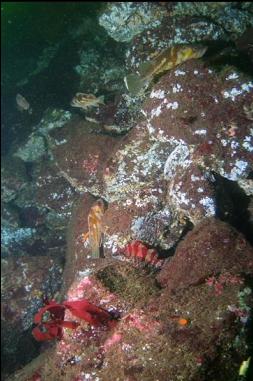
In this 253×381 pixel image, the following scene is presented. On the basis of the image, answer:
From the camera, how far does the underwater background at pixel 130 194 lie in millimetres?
3473

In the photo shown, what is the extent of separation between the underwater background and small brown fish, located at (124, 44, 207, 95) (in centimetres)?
2

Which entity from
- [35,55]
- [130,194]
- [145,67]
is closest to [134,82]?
[145,67]

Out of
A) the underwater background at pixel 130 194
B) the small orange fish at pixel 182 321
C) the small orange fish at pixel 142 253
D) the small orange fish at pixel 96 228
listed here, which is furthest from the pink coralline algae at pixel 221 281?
the small orange fish at pixel 96 228

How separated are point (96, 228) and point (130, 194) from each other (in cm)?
89

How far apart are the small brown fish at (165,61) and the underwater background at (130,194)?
0.08 ft

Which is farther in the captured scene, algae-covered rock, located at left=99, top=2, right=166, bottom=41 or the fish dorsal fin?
algae-covered rock, located at left=99, top=2, right=166, bottom=41

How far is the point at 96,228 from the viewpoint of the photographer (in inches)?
243

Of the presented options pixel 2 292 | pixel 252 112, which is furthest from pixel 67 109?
pixel 252 112

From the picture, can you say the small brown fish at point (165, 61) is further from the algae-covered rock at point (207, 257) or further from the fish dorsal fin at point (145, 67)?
the algae-covered rock at point (207, 257)

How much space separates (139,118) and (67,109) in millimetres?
3370

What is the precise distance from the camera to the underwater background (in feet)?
11.4

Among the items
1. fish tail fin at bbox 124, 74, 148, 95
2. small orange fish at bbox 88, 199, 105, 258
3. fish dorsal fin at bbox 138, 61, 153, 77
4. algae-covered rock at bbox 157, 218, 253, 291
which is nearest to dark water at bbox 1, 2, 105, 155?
fish tail fin at bbox 124, 74, 148, 95

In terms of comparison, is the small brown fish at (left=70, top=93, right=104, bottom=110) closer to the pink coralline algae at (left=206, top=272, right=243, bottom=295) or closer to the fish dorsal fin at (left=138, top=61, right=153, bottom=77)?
the fish dorsal fin at (left=138, top=61, right=153, bottom=77)

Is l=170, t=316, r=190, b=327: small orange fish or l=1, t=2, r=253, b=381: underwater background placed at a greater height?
l=1, t=2, r=253, b=381: underwater background
